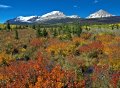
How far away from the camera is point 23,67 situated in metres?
23.1

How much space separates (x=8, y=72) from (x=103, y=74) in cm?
700

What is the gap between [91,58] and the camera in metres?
34.3

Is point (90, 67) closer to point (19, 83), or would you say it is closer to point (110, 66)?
point (110, 66)

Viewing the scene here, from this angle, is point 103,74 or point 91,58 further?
point 91,58

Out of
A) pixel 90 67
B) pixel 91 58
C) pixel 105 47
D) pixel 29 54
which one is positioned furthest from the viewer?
pixel 29 54

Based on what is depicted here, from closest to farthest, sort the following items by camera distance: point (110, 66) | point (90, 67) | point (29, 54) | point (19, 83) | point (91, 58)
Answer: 1. point (19, 83)
2. point (110, 66)
3. point (90, 67)
4. point (91, 58)
5. point (29, 54)

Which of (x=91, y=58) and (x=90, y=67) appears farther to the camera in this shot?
(x=91, y=58)

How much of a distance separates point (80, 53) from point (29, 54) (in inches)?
258

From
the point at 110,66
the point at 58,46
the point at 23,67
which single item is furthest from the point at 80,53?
the point at 23,67

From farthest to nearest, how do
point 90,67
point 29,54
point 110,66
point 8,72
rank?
point 29,54 < point 90,67 < point 110,66 < point 8,72

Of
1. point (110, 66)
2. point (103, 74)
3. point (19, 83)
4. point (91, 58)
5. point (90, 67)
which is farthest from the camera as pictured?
point (91, 58)

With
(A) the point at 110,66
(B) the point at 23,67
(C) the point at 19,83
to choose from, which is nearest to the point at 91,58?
(A) the point at 110,66

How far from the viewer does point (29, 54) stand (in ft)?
131

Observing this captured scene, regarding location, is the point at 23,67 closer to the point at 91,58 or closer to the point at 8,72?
the point at 8,72
